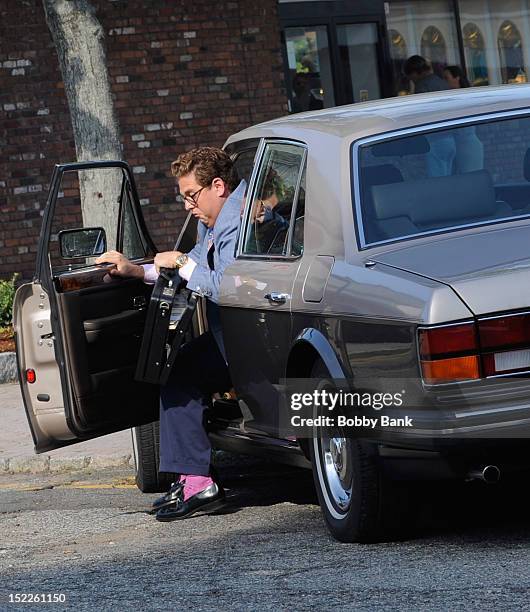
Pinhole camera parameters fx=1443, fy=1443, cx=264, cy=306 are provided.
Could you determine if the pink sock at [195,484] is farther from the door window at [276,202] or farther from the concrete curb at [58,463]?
the concrete curb at [58,463]

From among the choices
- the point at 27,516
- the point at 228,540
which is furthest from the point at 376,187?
the point at 27,516

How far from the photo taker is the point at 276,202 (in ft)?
21.3

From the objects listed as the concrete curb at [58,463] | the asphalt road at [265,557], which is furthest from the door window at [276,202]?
the concrete curb at [58,463]

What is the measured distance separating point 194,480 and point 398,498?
162cm

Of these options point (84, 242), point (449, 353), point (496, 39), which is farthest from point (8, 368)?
point (496, 39)

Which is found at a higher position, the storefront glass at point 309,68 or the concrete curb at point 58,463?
the storefront glass at point 309,68

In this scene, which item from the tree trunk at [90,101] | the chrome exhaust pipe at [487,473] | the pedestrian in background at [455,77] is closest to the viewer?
the chrome exhaust pipe at [487,473]

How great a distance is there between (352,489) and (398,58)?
12530 mm

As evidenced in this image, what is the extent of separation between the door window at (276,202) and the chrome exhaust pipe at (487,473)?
4.47ft

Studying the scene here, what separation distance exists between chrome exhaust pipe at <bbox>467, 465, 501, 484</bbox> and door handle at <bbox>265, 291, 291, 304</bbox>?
1186mm

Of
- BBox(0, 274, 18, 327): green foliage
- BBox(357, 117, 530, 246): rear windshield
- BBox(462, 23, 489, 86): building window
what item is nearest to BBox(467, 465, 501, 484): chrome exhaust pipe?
BBox(357, 117, 530, 246): rear windshield

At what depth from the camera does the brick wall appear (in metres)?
14.8

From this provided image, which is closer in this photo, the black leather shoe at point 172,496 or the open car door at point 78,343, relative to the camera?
the open car door at point 78,343

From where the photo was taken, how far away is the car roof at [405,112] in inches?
240
